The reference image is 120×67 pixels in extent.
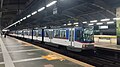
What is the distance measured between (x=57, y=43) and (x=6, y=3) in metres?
6.95

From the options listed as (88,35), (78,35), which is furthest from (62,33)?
(88,35)

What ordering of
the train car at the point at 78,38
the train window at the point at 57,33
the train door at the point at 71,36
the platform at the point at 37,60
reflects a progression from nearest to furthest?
1. the platform at the point at 37,60
2. the train car at the point at 78,38
3. the train door at the point at 71,36
4. the train window at the point at 57,33

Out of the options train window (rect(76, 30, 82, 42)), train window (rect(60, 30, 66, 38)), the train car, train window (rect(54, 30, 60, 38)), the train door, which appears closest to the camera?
the train car

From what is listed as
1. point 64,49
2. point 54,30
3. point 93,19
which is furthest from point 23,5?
point 93,19

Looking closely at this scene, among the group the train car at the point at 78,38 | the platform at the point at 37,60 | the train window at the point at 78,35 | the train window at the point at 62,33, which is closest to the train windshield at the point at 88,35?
the train car at the point at 78,38

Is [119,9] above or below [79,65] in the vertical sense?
above

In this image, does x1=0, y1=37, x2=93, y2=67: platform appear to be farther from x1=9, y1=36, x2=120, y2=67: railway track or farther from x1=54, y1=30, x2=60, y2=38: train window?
x1=54, y1=30, x2=60, y2=38: train window

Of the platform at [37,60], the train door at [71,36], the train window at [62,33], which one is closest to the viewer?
the platform at [37,60]

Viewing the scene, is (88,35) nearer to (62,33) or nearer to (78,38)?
(78,38)

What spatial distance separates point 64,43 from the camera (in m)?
15.1

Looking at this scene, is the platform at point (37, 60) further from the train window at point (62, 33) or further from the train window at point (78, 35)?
the train window at point (62, 33)

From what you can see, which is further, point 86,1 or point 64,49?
point 64,49

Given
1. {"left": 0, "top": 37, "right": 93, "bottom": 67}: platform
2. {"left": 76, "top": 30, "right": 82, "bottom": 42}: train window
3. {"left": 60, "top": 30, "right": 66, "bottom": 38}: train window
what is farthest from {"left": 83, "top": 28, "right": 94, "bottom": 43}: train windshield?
{"left": 0, "top": 37, "right": 93, "bottom": 67}: platform

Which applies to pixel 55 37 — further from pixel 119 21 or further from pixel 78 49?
pixel 119 21
